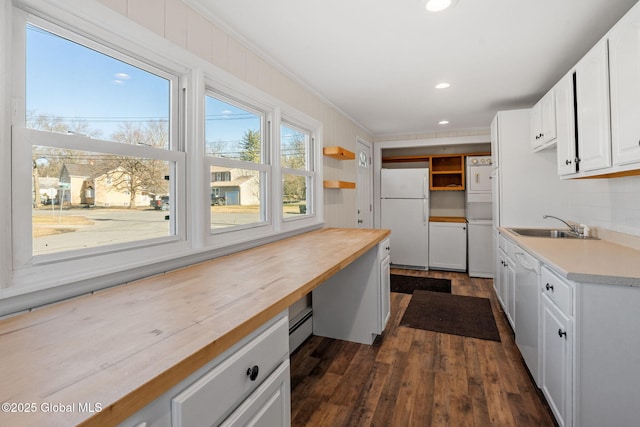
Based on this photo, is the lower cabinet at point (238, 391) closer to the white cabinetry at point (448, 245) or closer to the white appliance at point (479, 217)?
the white appliance at point (479, 217)

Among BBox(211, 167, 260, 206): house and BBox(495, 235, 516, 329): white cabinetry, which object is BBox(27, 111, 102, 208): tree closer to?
BBox(211, 167, 260, 206): house

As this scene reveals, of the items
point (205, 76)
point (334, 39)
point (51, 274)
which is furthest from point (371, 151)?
point (51, 274)

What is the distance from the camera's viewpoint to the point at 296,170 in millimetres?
2965

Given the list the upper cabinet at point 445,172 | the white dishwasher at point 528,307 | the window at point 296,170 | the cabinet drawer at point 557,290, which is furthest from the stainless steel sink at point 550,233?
the upper cabinet at point 445,172

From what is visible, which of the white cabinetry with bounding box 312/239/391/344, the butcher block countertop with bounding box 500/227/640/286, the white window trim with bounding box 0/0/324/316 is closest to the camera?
the white window trim with bounding box 0/0/324/316

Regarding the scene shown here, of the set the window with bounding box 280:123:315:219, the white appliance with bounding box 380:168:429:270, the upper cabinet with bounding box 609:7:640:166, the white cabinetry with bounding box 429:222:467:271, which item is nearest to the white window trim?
the window with bounding box 280:123:315:219

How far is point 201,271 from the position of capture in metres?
1.62

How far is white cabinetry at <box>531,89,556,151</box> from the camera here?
275 cm

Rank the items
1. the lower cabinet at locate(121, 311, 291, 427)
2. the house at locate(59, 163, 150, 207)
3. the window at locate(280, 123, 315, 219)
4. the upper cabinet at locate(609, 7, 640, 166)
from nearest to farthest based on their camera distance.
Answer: the lower cabinet at locate(121, 311, 291, 427) → the house at locate(59, 163, 150, 207) → the upper cabinet at locate(609, 7, 640, 166) → the window at locate(280, 123, 315, 219)

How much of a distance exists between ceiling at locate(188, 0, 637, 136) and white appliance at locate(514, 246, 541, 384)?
149 centimetres

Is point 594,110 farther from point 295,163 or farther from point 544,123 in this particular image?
point 295,163

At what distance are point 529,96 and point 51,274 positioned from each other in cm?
424

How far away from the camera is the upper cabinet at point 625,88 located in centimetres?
157

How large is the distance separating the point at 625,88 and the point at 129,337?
2.42 m
